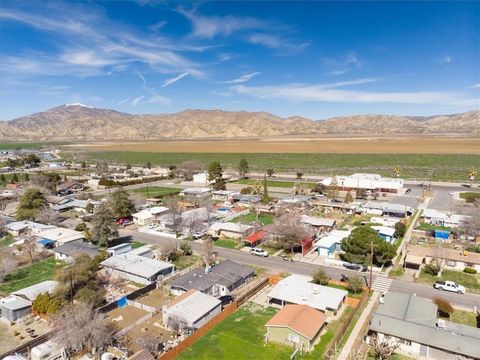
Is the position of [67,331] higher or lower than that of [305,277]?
higher

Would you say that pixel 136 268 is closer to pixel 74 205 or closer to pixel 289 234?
pixel 289 234

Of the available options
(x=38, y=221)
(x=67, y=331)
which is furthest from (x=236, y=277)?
(x=38, y=221)

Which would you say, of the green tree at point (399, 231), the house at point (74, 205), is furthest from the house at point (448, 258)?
the house at point (74, 205)

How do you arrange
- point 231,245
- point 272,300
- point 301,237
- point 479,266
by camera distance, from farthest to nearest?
point 231,245, point 301,237, point 479,266, point 272,300

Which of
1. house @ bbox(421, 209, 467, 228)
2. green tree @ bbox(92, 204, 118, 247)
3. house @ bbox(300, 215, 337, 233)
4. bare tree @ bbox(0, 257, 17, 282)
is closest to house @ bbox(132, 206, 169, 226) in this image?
green tree @ bbox(92, 204, 118, 247)

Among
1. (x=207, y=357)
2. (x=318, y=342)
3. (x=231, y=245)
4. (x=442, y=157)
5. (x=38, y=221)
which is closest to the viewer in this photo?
(x=207, y=357)

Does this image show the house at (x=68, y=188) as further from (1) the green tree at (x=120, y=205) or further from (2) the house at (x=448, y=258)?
(2) the house at (x=448, y=258)

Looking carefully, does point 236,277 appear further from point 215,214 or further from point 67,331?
point 215,214
